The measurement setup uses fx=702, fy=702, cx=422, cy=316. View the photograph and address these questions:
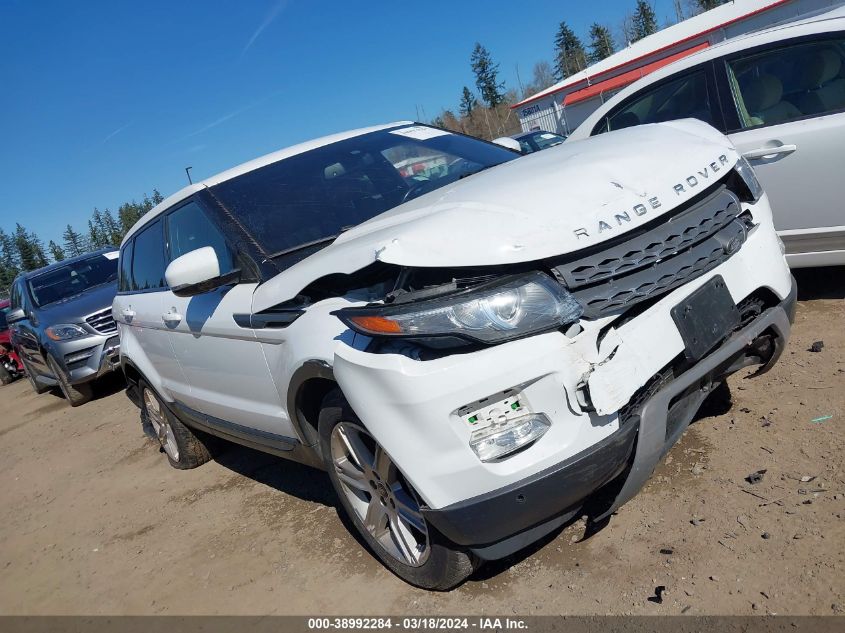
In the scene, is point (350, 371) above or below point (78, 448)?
above

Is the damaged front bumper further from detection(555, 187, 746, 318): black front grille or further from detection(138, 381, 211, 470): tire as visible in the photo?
detection(138, 381, 211, 470): tire

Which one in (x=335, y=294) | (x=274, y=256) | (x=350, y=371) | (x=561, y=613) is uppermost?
(x=274, y=256)

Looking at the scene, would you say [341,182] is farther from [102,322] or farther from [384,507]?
[102,322]

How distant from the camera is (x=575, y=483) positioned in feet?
7.22

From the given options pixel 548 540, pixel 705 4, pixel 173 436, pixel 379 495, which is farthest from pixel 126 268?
pixel 705 4

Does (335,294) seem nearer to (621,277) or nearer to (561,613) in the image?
(621,277)

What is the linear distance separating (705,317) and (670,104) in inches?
121

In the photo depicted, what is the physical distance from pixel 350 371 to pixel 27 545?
3784 millimetres

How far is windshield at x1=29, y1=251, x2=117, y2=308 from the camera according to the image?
10.3 m

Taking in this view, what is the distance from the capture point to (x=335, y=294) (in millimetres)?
2664

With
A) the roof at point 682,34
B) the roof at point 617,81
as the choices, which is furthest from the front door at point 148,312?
the roof at point 617,81

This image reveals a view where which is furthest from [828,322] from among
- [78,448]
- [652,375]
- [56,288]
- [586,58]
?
[586,58]

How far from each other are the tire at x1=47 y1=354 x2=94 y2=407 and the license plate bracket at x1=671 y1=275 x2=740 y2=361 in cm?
893

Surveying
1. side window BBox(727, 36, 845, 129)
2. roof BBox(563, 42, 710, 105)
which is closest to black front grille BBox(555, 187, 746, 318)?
side window BBox(727, 36, 845, 129)
